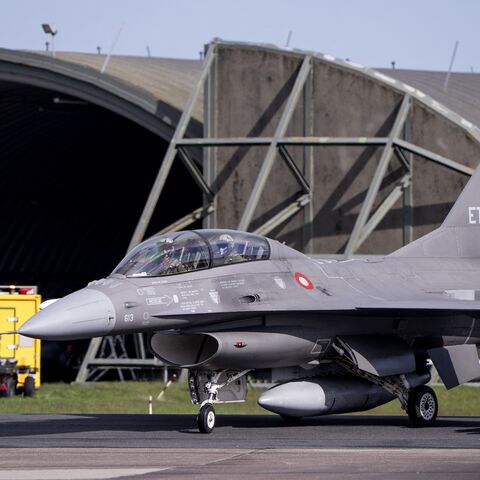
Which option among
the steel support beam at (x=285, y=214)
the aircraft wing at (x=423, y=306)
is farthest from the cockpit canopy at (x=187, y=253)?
Result: the steel support beam at (x=285, y=214)

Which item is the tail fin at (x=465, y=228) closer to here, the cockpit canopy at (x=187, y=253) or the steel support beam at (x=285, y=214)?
the cockpit canopy at (x=187, y=253)

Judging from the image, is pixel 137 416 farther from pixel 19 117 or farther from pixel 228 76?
pixel 19 117

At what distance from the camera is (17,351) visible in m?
29.5

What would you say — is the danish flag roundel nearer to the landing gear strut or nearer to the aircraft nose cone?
the landing gear strut

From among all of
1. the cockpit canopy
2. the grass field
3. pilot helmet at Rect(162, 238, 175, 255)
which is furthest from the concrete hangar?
pilot helmet at Rect(162, 238, 175, 255)

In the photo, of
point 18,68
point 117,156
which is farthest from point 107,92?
point 117,156

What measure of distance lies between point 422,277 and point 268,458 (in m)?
7.36

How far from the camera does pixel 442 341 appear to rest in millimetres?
19203

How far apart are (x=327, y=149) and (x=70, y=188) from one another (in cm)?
1511

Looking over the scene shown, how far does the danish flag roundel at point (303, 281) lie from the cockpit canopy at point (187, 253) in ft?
2.01

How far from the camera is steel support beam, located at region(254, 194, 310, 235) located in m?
30.5

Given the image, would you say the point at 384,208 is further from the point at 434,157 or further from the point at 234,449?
the point at 234,449

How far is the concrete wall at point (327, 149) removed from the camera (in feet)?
99.7

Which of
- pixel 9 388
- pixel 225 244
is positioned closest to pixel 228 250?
pixel 225 244
